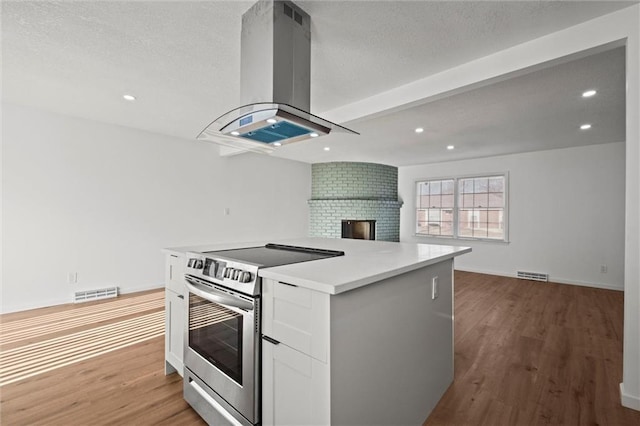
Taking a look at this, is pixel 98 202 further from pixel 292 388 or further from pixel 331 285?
pixel 331 285

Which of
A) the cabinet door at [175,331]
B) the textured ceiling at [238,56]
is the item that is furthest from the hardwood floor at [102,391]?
the textured ceiling at [238,56]

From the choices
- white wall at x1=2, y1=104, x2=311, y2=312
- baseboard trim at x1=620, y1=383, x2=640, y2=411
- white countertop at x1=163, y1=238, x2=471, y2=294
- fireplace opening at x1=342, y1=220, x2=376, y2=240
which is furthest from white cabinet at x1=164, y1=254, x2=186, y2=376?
fireplace opening at x1=342, y1=220, x2=376, y2=240

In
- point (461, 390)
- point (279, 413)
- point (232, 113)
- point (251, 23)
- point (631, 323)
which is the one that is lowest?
point (461, 390)

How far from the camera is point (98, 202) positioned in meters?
4.03

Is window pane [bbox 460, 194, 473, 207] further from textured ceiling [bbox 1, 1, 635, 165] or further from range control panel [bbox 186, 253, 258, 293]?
range control panel [bbox 186, 253, 258, 293]

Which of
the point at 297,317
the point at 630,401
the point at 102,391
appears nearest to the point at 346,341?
the point at 297,317

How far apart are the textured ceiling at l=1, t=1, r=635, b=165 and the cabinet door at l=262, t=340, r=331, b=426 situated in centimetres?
191

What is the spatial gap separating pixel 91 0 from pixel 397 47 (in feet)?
6.43

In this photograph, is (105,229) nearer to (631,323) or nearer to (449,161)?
(631,323)

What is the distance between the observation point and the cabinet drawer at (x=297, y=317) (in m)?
1.13

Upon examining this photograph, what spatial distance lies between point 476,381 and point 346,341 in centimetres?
157

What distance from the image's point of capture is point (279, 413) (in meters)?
1.29

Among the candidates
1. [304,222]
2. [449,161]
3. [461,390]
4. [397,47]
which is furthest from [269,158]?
[461,390]

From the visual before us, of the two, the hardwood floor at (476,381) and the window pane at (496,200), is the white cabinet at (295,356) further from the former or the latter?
the window pane at (496,200)
